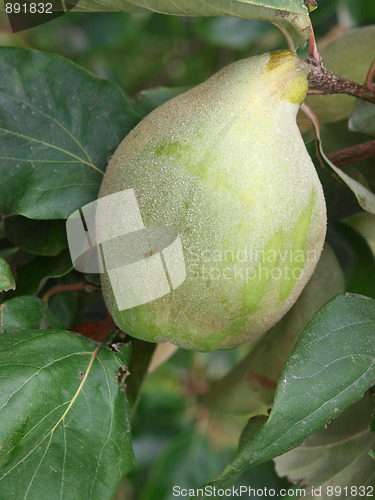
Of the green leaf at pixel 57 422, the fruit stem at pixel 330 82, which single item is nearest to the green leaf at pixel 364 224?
the fruit stem at pixel 330 82

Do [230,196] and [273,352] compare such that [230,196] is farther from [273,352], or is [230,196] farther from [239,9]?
[273,352]

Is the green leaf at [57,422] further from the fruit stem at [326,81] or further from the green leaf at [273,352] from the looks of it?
the fruit stem at [326,81]

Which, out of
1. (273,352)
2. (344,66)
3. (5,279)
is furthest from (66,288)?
(344,66)

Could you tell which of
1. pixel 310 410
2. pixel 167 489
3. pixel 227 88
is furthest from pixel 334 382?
pixel 167 489

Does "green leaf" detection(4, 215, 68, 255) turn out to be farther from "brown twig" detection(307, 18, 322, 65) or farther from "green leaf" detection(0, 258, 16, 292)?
"brown twig" detection(307, 18, 322, 65)

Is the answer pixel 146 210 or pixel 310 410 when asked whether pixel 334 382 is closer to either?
pixel 310 410

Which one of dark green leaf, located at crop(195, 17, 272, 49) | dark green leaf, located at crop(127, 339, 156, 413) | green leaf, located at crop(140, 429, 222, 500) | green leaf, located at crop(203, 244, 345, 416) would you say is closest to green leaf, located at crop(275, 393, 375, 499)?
green leaf, located at crop(203, 244, 345, 416)
